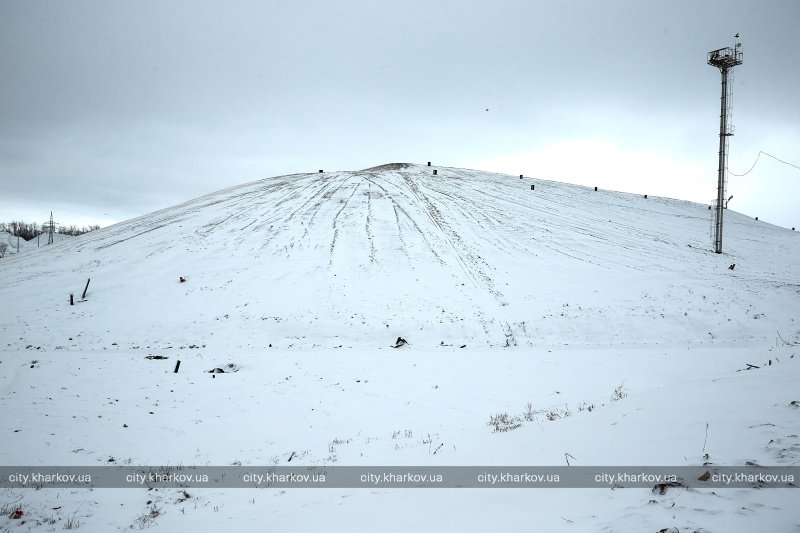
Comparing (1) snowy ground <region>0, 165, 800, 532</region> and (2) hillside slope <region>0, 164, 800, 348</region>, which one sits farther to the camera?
(2) hillside slope <region>0, 164, 800, 348</region>

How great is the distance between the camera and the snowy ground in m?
6.12

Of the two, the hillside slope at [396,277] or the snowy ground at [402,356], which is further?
the hillside slope at [396,277]

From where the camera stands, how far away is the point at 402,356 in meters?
18.6

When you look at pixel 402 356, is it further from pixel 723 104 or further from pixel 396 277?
pixel 723 104

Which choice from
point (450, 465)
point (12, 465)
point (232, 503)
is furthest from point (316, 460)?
point (12, 465)

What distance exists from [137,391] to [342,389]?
7.46m

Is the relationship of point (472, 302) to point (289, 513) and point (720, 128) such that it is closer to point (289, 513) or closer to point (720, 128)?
point (289, 513)

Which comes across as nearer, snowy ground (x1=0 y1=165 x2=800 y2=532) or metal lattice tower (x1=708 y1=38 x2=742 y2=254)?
snowy ground (x1=0 y1=165 x2=800 y2=532)

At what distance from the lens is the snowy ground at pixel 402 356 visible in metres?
6.12

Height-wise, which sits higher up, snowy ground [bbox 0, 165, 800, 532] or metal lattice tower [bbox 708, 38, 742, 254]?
metal lattice tower [bbox 708, 38, 742, 254]

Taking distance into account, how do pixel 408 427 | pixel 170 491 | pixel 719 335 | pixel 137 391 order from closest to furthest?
pixel 170 491 → pixel 408 427 → pixel 137 391 → pixel 719 335

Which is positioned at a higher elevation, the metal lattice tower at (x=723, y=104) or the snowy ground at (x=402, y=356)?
the metal lattice tower at (x=723, y=104)

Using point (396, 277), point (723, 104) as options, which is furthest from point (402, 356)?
point (723, 104)

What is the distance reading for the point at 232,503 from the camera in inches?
291
